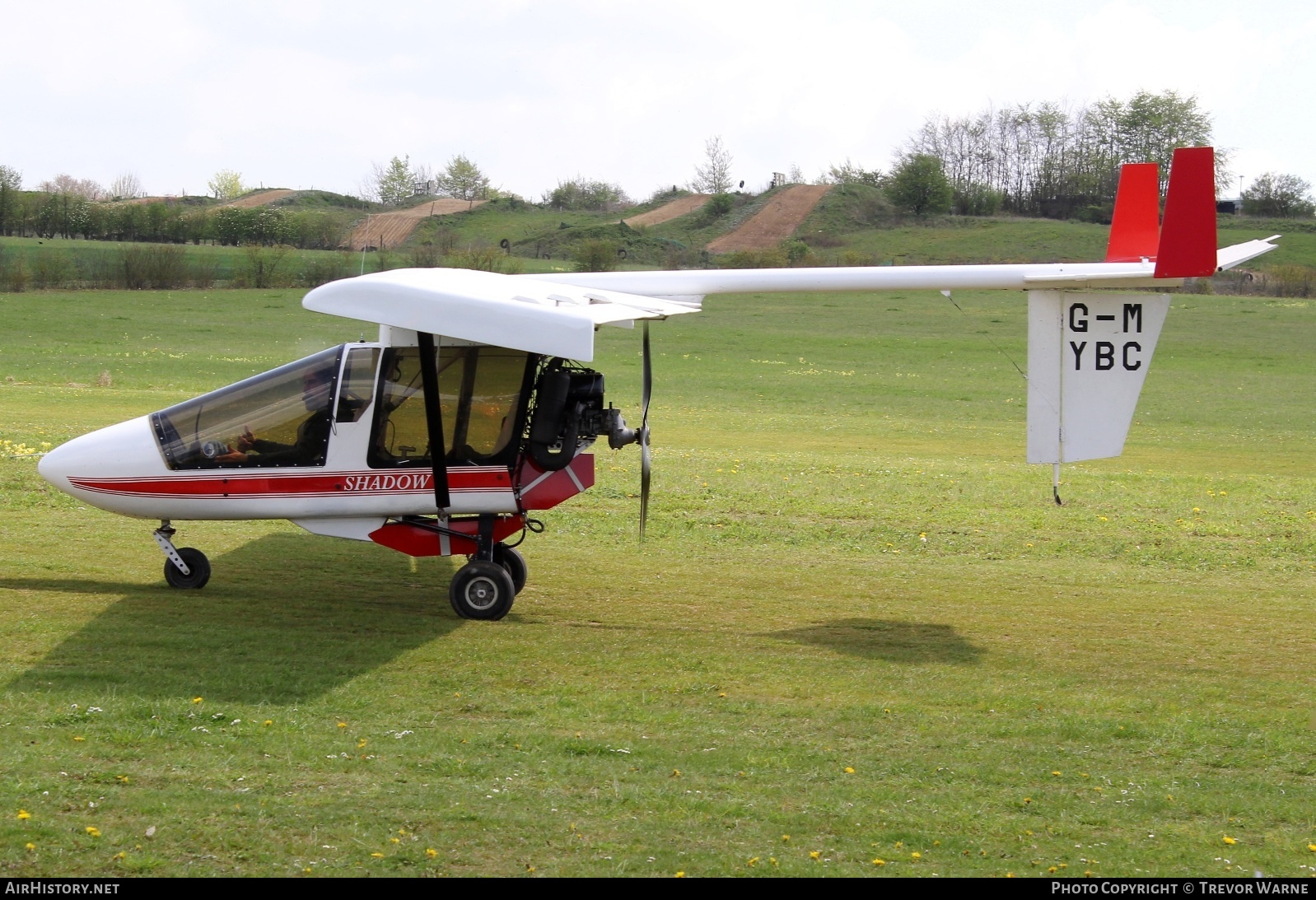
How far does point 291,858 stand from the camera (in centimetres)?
506

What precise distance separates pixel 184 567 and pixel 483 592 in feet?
8.54

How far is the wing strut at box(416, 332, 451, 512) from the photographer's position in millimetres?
9320

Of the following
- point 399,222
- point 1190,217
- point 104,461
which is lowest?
point 104,461

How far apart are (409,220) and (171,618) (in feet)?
247

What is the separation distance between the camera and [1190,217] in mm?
9156

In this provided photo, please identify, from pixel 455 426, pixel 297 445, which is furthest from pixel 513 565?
→ pixel 297 445

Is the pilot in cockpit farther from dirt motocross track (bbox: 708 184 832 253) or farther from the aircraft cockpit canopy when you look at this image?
dirt motocross track (bbox: 708 184 832 253)

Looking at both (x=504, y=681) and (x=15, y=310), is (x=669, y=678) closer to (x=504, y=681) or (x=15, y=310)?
(x=504, y=681)

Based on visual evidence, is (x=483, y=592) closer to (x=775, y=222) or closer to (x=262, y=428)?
(x=262, y=428)

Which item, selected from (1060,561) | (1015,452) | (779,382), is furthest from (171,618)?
(779,382)

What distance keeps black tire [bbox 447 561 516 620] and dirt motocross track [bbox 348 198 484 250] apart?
44.4m

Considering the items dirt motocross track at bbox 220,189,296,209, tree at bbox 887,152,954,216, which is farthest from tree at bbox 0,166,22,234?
tree at bbox 887,152,954,216

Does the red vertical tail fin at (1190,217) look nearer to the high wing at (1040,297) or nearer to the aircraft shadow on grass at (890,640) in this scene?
the high wing at (1040,297)

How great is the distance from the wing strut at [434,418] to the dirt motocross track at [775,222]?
7443cm
